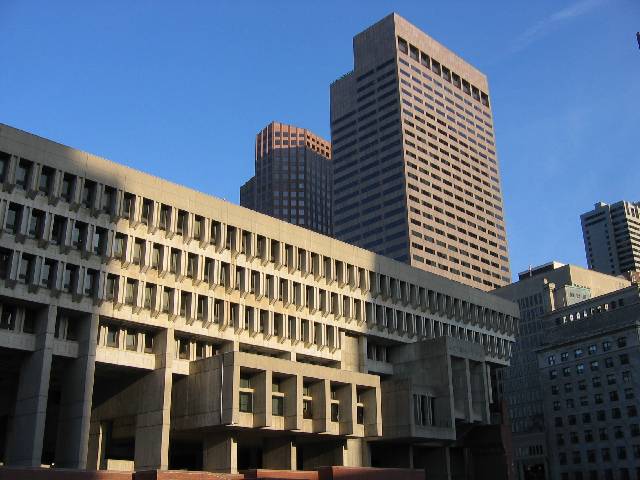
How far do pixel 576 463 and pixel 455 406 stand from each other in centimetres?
6530

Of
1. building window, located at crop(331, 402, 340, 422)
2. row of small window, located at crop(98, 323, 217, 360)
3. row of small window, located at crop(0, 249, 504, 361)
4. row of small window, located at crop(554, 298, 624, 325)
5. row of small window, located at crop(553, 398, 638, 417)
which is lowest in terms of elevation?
building window, located at crop(331, 402, 340, 422)

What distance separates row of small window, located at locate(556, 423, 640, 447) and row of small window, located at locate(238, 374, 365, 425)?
74345 millimetres

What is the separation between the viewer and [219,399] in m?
67.8

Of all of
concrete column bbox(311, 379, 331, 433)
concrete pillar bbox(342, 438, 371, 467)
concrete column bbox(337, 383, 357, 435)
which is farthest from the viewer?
concrete pillar bbox(342, 438, 371, 467)

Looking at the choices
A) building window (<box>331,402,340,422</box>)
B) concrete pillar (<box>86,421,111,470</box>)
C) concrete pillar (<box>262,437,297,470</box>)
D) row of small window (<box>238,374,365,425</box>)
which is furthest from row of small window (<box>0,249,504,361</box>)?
concrete pillar (<box>86,421,111,470</box>)

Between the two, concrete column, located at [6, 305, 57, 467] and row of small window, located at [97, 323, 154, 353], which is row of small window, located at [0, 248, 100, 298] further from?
row of small window, located at [97, 323, 154, 353]

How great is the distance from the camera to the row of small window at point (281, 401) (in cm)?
6944

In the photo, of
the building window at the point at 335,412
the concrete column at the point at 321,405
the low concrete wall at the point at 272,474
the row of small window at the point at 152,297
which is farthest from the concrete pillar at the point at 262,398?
the building window at the point at 335,412

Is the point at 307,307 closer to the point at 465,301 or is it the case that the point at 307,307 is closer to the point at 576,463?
the point at 465,301

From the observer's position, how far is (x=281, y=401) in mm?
73188

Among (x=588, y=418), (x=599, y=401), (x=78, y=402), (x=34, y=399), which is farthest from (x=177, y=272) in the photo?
(x=588, y=418)

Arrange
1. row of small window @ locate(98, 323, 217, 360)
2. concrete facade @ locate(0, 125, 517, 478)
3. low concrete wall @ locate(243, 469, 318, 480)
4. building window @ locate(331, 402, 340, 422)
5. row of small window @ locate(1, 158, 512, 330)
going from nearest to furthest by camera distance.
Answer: low concrete wall @ locate(243, 469, 318, 480), concrete facade @ locate(0, 125, 517, 478), row of small window @ locate(1, 158, 512, 330), row of small window @ locate(98, 323, 217, 360), building window @ locate(331, 402, 340, 422)

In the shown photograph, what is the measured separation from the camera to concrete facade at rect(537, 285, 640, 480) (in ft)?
438

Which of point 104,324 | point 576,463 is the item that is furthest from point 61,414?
point 576,463
